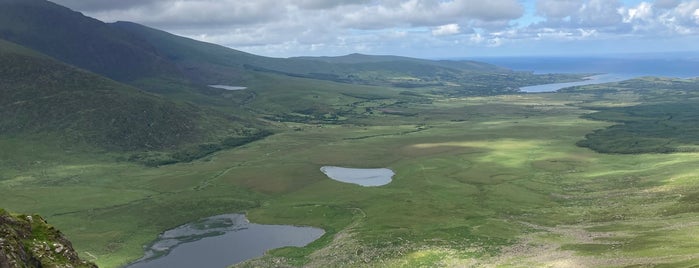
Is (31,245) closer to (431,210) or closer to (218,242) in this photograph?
(218,242)

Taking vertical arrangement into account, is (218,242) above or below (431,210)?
below

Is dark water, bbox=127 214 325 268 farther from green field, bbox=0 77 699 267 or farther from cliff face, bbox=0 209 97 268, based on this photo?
cliff face, bbox=0 209 97 268

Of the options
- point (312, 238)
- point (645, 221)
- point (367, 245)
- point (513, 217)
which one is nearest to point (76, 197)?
point (312, 238)

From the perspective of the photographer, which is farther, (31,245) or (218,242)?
(218,242)

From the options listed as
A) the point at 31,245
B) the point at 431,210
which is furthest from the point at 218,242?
the point at 31,245

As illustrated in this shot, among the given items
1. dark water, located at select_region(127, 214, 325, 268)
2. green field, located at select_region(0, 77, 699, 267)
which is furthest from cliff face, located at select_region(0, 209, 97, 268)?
green field, located at select_region(0, 77, 699, 267)

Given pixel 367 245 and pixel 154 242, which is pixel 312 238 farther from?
pixel 154 242
